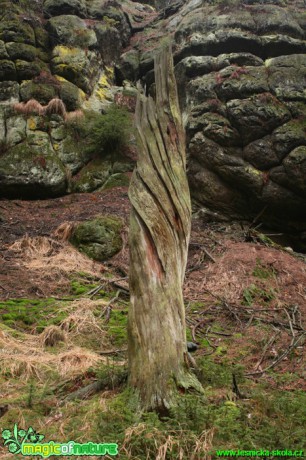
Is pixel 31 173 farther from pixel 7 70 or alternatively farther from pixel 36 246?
pixel 7 70

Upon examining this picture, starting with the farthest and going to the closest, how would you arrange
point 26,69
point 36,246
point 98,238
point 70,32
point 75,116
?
point 70,32 < point 75,116 < point 26,69 < point 98,238 < point 36,246

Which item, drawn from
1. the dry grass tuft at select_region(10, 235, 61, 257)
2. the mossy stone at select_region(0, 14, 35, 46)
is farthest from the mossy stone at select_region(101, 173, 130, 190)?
the mossy stone at select_region(0, 14, 35, 46)

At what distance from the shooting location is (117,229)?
9969 mm

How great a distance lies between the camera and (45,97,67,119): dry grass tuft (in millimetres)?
14281

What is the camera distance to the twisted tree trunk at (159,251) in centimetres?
356

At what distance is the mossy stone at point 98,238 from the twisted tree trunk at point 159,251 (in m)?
4.94

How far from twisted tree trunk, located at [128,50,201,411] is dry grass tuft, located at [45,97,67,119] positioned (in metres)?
10.4

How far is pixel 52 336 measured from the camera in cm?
547

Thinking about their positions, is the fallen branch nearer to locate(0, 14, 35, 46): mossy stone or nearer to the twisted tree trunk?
the twisted tree trunk

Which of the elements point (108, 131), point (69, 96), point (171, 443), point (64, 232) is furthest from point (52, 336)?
point (69, 96)

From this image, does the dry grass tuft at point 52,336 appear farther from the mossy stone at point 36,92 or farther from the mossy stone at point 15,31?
the mossy stone at point 15,31

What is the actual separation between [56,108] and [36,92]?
97 cm

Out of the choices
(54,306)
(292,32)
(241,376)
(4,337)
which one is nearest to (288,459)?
(241,376)

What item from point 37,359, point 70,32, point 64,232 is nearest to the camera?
point 37,359
